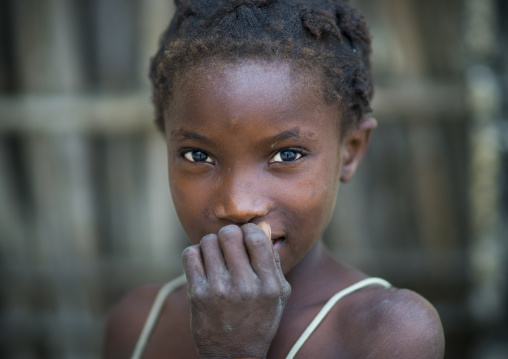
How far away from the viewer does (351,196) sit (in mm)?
3566

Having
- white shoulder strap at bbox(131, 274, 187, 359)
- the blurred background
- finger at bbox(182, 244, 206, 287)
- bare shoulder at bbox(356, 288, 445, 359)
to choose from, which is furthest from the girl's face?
the blurred background

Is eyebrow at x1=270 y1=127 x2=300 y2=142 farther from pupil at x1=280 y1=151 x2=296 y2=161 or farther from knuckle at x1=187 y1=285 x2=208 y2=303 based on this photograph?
knuckle at x1=187 y1=285 x2=208 y2=303

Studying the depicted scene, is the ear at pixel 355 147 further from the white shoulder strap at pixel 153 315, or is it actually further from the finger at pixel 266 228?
the white shoulder strap at pixel 153 315

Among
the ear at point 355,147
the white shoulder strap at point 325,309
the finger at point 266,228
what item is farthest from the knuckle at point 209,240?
the ear at point 355,147

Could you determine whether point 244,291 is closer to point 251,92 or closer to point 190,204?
point 190,204

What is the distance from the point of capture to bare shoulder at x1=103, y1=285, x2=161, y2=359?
1877mm

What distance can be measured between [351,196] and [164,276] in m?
1.18

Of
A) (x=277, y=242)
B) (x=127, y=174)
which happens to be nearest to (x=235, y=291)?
(x=277, y=242)

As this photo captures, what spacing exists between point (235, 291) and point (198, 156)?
373 millimetres

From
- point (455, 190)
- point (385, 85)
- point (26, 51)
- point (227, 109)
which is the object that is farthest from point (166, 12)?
point (227, 109)

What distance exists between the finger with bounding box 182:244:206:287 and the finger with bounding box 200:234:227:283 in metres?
0.01

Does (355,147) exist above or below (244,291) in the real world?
above

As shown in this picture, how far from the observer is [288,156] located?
1.47 meters

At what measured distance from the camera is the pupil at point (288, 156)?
147cm
